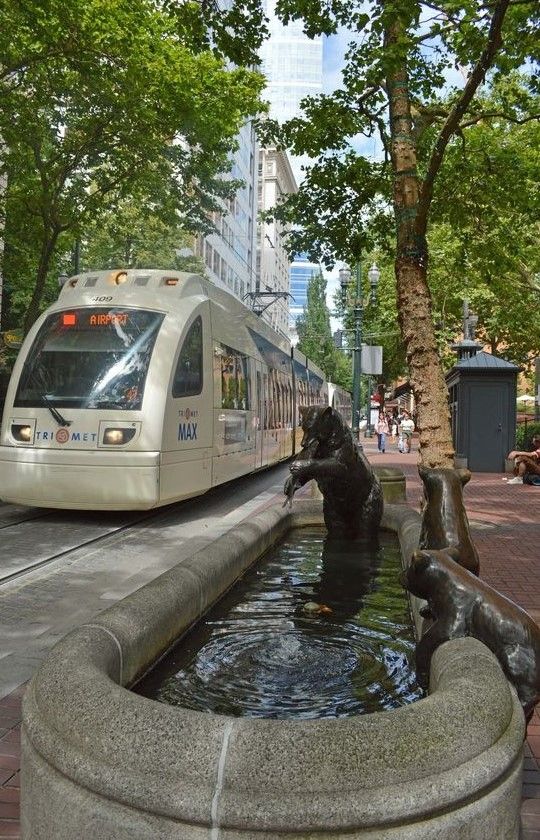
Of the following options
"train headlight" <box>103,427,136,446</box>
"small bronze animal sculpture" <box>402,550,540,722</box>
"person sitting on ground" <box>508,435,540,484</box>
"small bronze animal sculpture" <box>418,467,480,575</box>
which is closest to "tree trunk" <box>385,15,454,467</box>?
"train headlight" <box>103,427,136,446</box>

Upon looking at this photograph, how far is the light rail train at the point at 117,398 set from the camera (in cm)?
966

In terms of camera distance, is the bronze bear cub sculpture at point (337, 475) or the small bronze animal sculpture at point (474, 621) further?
the bronze bear cub sculpture at point (337, 475)

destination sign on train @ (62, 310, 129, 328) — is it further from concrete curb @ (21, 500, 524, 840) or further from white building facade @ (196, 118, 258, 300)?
white building facade @ (196, 118, 258, 300)

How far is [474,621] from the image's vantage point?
9.70 feet

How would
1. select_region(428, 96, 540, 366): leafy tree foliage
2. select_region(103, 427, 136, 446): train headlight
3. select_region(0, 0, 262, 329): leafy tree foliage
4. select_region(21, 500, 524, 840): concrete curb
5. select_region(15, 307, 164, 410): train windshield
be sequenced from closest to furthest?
select_region(21, 500, 524, 840): concrete curb, select_region(103, 427, 136, 446): train headlight, select_region(15, 307, 164, 410): train windshield, select_region(428, 96, 540, 366): leafy tree foliage, select_region(0, 0, 262, 329): leafy tree foliage

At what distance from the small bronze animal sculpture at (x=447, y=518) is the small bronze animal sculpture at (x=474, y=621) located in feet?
2.15

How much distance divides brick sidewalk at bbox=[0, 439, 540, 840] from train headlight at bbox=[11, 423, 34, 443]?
575cm

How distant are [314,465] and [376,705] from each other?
2615mm

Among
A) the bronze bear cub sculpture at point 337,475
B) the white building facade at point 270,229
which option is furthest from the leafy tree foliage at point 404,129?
the white building facade at point 270,229

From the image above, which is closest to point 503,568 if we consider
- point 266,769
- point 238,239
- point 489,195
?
point 266,769

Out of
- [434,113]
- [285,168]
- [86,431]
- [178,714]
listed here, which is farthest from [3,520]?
[285,168]

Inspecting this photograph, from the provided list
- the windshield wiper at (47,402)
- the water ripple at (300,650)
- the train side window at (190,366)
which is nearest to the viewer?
the water ripple at (300,650)

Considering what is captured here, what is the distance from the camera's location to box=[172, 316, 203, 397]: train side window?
10.2 metres

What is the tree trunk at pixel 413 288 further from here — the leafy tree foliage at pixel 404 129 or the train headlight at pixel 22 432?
the train headlight at pixel 22 432
